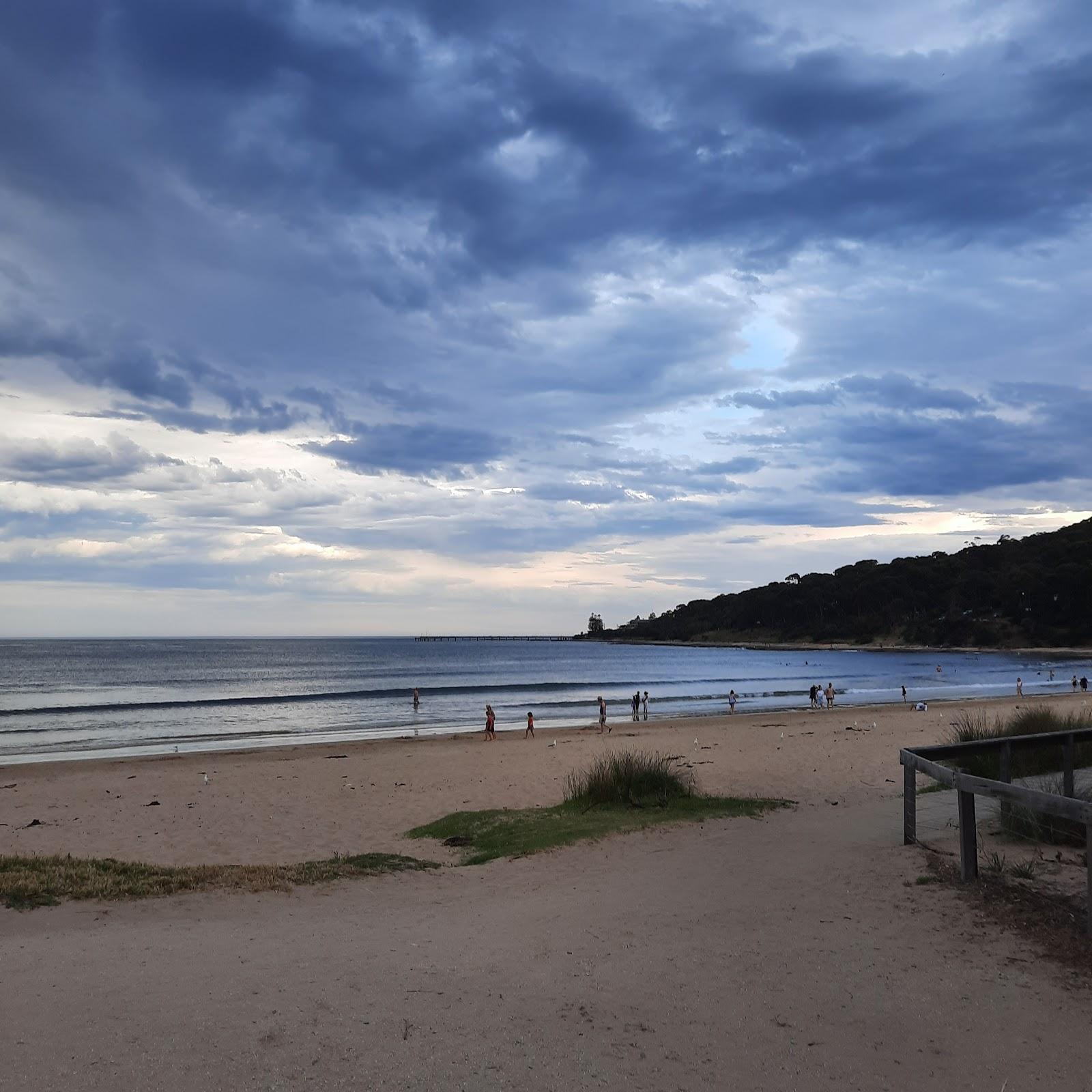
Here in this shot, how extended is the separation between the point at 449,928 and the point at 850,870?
3.39 metres

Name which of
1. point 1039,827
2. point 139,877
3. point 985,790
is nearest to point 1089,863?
point 985,790

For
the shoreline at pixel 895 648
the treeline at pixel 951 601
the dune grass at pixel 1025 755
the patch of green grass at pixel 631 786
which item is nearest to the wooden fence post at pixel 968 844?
the dune grass at pixel 1025 755

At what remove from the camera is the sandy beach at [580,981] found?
375 centimetres

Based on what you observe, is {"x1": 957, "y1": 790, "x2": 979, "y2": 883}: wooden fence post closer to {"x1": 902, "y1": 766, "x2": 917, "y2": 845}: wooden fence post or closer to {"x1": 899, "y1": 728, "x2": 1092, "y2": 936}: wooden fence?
{"x1": 899, "y1": 728, "x2": 1092, "y2": 936}: wooden fence

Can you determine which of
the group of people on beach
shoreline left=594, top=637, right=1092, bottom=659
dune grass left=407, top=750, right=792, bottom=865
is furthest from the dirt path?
shoreline left=594, top=637, right=1092, bottom=659

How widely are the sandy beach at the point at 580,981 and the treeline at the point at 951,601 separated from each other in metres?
128

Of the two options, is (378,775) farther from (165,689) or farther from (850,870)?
(165,689)

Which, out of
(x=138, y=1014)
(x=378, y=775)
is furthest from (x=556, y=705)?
(x=138, y=1014)

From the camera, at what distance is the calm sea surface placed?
34.7 m

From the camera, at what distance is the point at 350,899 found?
727 centimetres

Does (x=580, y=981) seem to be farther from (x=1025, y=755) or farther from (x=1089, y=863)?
(x=1025, y=755)

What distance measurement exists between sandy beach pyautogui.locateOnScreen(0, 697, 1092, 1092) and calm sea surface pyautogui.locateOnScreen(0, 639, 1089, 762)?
957 inches

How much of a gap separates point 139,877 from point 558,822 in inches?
185

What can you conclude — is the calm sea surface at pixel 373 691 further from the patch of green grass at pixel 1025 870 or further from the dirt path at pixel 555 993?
the patch of green grass at pixel 1025 870
